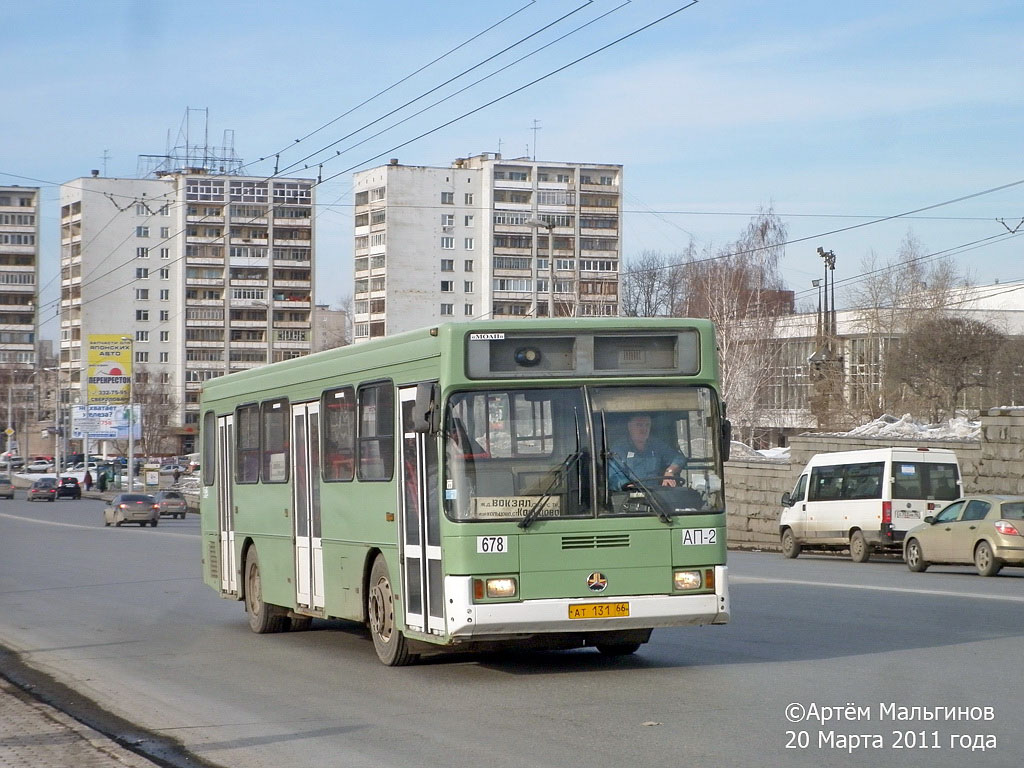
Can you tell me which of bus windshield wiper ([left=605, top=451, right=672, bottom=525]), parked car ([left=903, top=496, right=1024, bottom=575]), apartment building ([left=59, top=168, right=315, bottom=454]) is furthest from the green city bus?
apartment building ([left=59, top=168, right=315, bottom=454])

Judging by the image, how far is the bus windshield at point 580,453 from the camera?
1053 centimetres

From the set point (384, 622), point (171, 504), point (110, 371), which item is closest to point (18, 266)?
point (110, 371)

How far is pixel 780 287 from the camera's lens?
67812 mm

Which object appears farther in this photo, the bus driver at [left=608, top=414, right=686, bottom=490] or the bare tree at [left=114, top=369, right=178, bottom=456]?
the bare tree at [left=114, top=369, right=178, bottom=456]

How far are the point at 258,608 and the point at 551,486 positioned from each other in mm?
5858

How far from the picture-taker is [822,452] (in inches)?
1439

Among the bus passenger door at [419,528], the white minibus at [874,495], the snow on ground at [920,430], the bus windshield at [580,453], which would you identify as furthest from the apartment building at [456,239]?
the bus windshield at [580,453]

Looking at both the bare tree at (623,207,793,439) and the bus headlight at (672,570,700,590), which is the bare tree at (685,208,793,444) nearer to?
the bare tree at (623,207,793,439)

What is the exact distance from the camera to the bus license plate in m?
10.5

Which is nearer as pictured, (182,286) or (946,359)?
(946,359)

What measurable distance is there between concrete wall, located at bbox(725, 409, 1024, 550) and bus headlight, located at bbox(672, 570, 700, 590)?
70.2ft

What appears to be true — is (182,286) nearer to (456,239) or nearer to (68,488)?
(456,239)

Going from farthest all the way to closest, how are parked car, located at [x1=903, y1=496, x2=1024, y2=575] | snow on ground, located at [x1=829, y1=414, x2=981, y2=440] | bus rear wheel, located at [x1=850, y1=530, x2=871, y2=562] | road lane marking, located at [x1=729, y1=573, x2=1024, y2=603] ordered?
snow on ground, located at [x1=829, y1=414, x2=981, y2=440], bus rear wheel, located at [x1=850, y1=530, x2=871, y2=562], parked car, located at [x1=903, y1=496, x2=1024, y2=575], road lane marking, located at [x1=729, y1=573, x2=1024, y2=603]

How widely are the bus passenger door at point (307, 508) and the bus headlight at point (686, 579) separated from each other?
392 centimetres
